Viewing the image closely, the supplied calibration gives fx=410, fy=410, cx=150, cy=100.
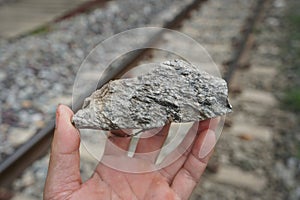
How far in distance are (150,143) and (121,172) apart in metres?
0.25

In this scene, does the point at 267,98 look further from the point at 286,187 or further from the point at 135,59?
the point at 135,59

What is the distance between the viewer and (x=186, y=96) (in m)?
2.15

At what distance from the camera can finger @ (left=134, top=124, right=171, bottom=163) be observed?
232 cm

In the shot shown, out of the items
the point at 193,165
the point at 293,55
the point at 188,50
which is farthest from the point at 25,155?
the point at 293,55

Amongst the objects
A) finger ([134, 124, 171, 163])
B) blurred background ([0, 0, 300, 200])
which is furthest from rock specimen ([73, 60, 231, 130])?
blurred background ([0, 0, 300, 200])

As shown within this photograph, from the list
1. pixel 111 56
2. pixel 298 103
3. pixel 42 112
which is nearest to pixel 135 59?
pixel 111 56

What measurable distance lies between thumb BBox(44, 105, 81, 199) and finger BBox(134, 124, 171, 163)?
430 mm

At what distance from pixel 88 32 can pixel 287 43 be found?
2.83 m

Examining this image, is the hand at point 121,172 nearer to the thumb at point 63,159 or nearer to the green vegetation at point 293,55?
Result: the thumb at point 63,159

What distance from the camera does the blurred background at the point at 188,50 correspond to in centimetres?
339

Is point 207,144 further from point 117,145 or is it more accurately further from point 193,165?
point 117,145

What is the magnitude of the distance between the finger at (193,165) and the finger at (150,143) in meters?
0.18

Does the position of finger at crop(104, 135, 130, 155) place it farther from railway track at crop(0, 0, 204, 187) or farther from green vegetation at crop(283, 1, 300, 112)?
green vegetation at crop(283, 1, 300, 112)

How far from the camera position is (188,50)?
5.18 meters
